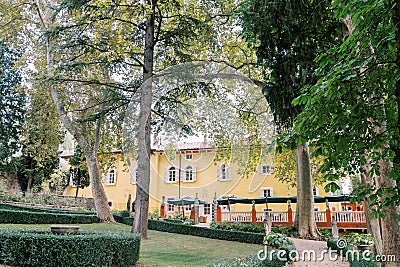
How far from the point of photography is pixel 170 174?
10.1m

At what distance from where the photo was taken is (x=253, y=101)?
12.6 metres

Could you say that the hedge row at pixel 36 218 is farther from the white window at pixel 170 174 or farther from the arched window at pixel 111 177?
the arched window at pixel 111 177

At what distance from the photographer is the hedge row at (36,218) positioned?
44.8 ft

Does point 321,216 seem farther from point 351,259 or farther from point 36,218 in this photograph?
point 36,218

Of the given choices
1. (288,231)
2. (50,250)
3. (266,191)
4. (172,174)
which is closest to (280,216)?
(288,231)

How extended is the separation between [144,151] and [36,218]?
21.5 feet

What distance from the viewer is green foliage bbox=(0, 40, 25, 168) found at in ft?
83.5

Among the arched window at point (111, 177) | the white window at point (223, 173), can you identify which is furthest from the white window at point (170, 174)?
the arched window at point (111, 177)

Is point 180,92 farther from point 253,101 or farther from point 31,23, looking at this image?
point 31,23

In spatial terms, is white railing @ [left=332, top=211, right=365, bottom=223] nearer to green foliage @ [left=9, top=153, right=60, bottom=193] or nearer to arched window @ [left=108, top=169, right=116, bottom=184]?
arched window @ [left=108, top=169, right=116, bottom=184]

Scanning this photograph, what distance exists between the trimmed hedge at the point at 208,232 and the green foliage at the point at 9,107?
14822 mm

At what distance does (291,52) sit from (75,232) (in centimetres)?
661

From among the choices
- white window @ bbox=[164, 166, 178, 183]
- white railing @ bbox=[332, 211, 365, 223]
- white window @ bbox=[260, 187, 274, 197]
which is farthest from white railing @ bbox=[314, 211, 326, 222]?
white window @ bbox=[164, 166, 178, 183]

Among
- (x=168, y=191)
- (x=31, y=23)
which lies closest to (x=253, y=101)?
(x=168, y=191)
